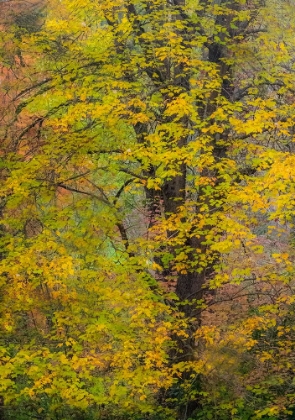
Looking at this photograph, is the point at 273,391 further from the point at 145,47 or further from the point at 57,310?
the point at 145,47

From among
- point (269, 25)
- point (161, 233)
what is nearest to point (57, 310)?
point (161, 233)

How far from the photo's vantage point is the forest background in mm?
8695

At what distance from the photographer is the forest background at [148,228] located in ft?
28.5

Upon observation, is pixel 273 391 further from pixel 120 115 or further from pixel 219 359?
pixel 120 115

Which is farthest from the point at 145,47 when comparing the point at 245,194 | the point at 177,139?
the point at 245,194

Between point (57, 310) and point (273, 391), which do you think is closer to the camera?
point (273, 391)

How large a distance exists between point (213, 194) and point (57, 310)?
325 centimetres

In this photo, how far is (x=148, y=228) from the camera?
9.69 m

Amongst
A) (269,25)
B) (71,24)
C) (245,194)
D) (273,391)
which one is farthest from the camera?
(269,25)

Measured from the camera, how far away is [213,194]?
31.6 feet

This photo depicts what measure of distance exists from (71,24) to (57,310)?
188 inches

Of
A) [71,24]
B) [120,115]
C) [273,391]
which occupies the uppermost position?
[71,24]

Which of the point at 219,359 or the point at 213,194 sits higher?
the point at 213,194

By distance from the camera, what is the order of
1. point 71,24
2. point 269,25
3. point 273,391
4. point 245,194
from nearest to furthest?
point 245,194
point 273,391
point 71,24
point 269,25
